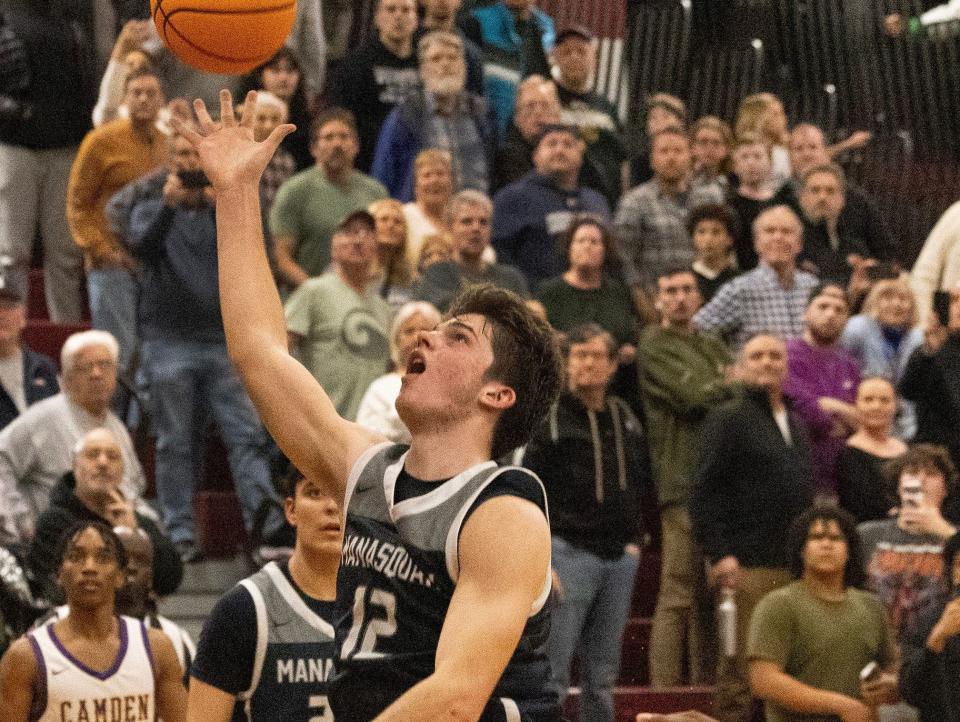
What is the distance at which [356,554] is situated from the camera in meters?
3.32

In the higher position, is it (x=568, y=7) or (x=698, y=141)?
(x=568, y=7)

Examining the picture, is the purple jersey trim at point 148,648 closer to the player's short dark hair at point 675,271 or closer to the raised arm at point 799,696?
the raised arm at point 799,696

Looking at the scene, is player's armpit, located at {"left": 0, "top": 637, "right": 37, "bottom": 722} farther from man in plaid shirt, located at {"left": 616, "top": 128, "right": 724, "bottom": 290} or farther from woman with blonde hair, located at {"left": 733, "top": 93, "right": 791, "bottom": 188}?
woman with blonde hair, located at {"left": 733, "top": 93, "right": 791, "bottom": 188}

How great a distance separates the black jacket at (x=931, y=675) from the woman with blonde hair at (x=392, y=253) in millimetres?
3318

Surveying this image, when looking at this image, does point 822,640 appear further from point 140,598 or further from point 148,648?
point 148,648

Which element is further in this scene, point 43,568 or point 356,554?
point 43,568

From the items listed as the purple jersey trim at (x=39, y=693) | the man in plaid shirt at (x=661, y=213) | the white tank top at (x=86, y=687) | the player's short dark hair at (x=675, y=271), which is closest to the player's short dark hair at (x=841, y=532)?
the player's short dark hair at (x=675, y=271)

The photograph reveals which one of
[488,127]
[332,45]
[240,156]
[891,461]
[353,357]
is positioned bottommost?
[891,461]

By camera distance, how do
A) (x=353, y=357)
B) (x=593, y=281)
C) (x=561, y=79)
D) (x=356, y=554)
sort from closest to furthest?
(x=356, y=554) < (x=353, y=357) < (x=593, y=281) < (x=561, y=79)

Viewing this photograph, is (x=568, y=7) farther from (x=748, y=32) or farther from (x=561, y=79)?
(x=561, y=79)

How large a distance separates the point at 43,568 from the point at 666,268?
4.28m

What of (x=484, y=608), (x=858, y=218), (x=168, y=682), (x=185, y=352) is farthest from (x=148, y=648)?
(x=858, y=218)

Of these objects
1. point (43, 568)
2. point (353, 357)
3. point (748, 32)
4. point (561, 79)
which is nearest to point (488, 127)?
point (561, 79)

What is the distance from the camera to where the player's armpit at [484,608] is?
2.98 m
